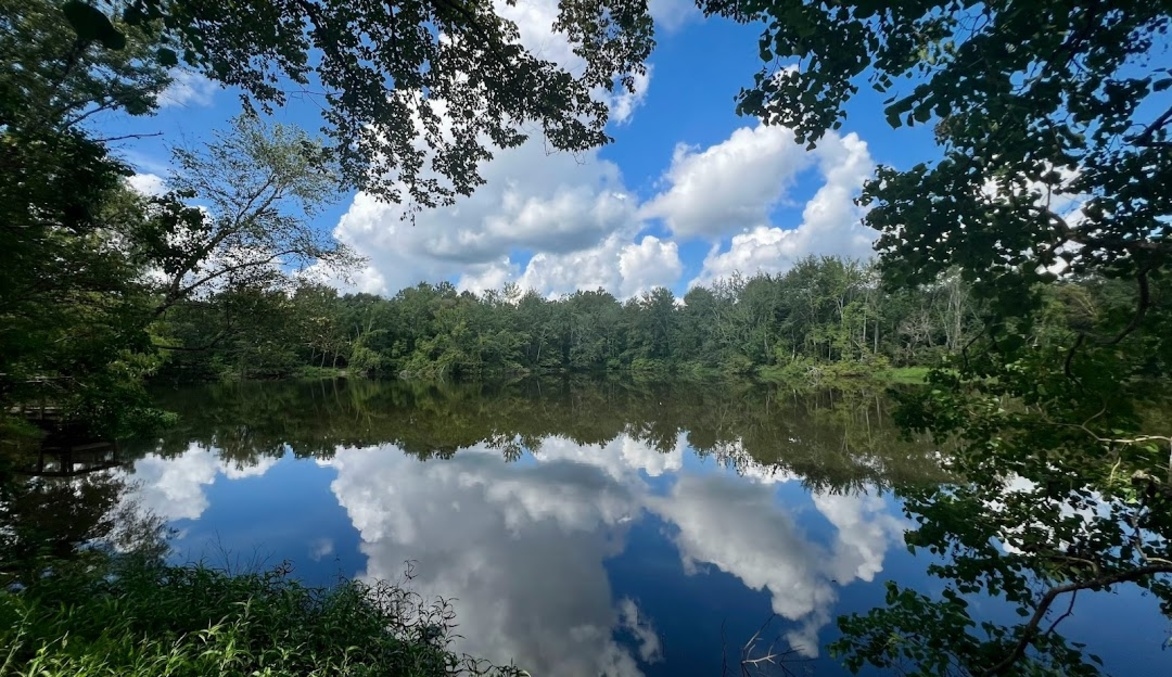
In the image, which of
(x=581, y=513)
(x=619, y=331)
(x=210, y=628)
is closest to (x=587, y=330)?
(x=619, y=331)

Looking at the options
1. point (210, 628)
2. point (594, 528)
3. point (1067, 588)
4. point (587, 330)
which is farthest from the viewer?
point (587, 330)

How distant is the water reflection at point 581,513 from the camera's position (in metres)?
5.05

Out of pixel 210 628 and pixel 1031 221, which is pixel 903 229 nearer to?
pixel 1031 221

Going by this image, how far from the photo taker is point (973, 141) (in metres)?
2.11

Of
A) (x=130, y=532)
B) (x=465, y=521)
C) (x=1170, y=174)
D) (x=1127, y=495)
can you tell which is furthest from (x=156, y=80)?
(x=1127, y=495)

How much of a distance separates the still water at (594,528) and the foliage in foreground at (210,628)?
0.83m

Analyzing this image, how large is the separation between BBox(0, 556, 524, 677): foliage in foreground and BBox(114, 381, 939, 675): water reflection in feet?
2.89

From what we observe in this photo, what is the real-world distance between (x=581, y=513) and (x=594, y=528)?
0.72m

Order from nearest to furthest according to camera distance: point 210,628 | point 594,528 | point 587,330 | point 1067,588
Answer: point 1067,588 < point 210,628 < point 594,528 < point 587,330

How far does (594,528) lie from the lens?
7660 mm

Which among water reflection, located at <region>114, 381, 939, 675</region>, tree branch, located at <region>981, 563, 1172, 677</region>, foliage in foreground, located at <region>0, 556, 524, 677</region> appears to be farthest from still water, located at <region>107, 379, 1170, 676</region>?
tree branch, located at <region>981, 563, 1172, 677</region>

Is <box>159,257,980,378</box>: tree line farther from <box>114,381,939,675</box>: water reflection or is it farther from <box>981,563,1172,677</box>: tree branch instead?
<box>981,563,1172,677</box>: tree branch

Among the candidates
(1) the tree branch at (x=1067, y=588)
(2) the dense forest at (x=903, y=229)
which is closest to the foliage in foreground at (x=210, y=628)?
(2) the dense forest at (x=903, y=229)

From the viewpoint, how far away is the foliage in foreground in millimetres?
2654
